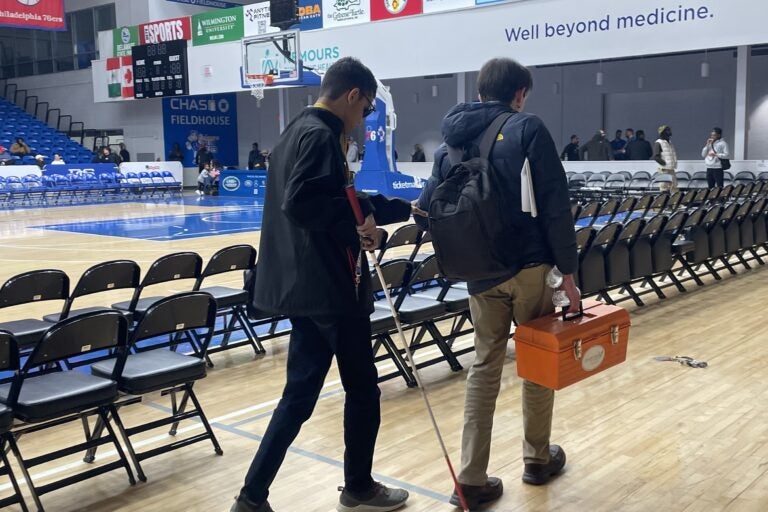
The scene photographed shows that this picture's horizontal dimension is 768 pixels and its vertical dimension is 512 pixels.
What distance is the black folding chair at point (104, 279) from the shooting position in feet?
15.0

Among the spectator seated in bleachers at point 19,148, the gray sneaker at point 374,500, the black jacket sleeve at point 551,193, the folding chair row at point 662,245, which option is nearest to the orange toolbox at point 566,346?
the black jacket sleeve at point 551,193

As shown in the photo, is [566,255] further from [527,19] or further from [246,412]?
[527,19]

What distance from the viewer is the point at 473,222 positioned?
2635 millimetres

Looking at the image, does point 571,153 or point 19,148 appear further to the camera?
point 19,148

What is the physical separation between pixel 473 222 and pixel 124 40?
2316 centimetres

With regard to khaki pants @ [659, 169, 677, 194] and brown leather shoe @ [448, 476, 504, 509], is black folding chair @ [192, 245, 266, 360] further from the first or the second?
khaki pants @ [659, 169, 677, 194]

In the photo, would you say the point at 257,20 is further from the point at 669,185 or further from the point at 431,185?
the point at 431,185

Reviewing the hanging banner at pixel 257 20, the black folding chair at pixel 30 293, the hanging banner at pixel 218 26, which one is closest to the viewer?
the black folding chair at pixel 30 293

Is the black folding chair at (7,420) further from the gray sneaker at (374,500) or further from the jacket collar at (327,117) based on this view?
the jacket collar at (327,117)

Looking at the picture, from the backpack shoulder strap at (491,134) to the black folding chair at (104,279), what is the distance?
271 cm

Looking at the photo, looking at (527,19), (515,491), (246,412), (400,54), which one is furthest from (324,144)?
(400,54)

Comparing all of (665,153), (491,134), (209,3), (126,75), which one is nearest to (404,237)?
(491,134)

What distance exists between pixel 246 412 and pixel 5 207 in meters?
16.1

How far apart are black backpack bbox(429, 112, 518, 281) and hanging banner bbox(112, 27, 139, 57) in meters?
22.4
